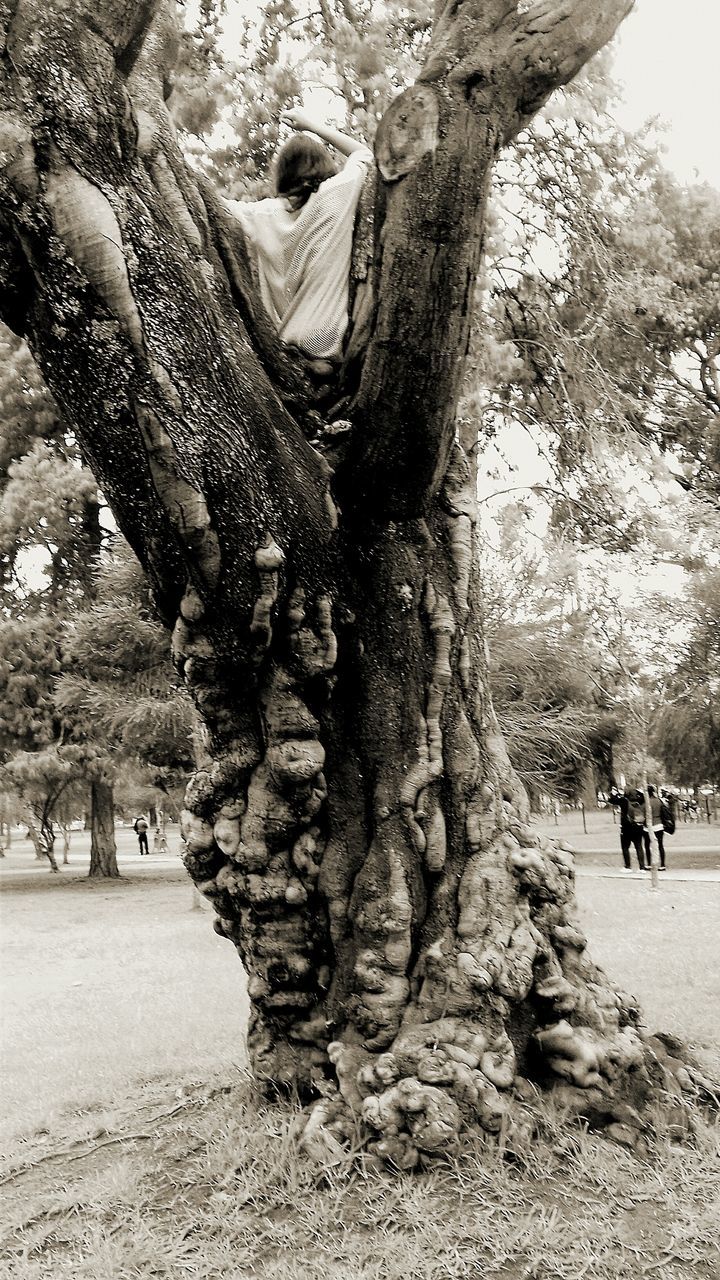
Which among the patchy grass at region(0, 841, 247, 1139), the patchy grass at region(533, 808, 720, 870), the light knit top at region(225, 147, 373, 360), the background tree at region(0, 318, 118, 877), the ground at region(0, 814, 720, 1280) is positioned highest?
the background tree at region(0, 318, 118, 877)

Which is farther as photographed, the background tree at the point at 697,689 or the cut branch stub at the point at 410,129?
the background tree at the point at 697,689

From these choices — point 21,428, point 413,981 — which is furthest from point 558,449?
point 21,428

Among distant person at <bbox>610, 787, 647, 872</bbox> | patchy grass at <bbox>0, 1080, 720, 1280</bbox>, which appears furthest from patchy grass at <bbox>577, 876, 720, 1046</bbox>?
distant person at <bbox>610, 787, 647, 872</bbox>

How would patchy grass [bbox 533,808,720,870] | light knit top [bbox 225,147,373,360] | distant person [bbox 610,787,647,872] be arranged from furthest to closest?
patchy grass [bbox 533,808,720,870] < distant person [bbox 610,787,647,872] < light knit top [bbox 225,147,373,360]

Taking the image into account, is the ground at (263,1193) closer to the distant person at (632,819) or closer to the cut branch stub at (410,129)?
the cut branch stub at (410,129)

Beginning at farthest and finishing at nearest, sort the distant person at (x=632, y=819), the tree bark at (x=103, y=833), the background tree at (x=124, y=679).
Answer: the tree bark at (x=103, y=833), the distant person at (x=632, y=819), the background tree at (x=124, y=679)

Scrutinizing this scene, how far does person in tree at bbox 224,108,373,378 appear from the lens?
133 inches

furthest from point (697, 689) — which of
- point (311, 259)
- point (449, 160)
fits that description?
point (449, 160)

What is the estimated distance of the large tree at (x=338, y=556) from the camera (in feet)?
8.93

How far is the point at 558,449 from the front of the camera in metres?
7.17

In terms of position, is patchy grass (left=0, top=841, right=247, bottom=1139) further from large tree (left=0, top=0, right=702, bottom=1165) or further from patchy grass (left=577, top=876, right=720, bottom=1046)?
patchy grass (left=577, top=876, right=720, bottom=1046)

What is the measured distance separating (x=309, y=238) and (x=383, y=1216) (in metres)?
3.43

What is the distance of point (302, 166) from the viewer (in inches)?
143

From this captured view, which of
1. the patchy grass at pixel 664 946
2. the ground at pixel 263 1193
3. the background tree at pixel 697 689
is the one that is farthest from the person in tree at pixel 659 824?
the ground at pixel 263 1193
